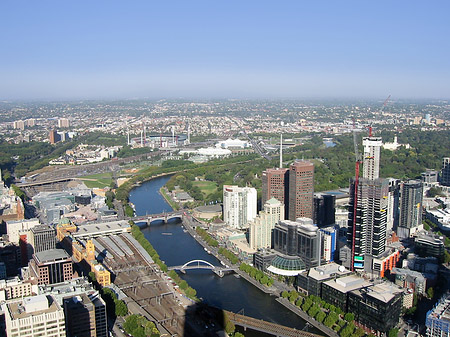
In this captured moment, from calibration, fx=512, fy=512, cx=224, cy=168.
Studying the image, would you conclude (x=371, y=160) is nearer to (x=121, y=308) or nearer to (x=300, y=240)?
(x=300, y=240)

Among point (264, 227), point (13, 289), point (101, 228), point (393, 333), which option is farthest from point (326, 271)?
point (101, 228)

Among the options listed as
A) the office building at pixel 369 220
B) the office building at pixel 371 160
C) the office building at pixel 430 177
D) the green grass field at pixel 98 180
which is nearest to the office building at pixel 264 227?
the office building at pixel 369 220

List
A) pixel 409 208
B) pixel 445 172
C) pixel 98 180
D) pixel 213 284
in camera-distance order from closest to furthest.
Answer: pixel 213 284 → pixel 409 208 → pixel 445 172 → pixel 98 180

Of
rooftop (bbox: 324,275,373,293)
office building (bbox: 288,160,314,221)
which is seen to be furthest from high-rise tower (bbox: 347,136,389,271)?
office building (bbox: 288,160,314,221)

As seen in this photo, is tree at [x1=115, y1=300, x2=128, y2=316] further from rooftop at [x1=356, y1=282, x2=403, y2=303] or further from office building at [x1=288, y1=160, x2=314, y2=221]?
office building at [x1=288, y1=160, x2=314, y2=221]

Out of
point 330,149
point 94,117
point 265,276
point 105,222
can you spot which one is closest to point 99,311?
point 265,276

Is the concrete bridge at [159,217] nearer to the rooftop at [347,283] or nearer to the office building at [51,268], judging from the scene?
the office building at [51,268]
